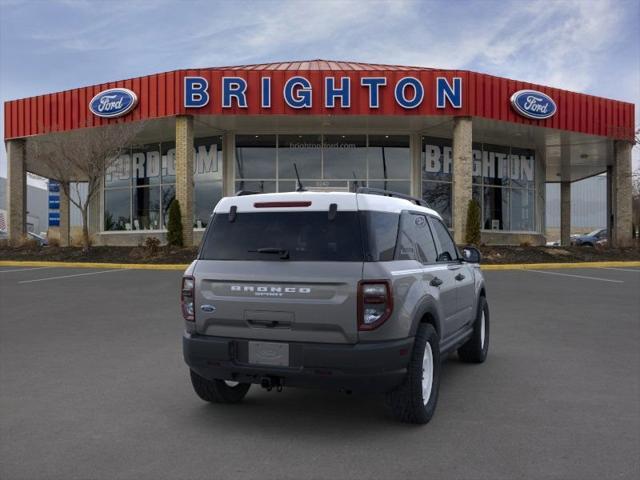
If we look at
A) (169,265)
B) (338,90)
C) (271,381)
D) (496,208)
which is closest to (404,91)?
(338,90)

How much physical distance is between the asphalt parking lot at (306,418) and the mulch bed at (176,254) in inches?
440

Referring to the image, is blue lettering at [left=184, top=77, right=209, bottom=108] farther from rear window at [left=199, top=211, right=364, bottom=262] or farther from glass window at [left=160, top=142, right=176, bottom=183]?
rear window at [left=199, top=211, right=364, bottom=262]

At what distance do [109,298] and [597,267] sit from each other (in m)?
15.8

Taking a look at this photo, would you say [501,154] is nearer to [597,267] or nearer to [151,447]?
[597,267]

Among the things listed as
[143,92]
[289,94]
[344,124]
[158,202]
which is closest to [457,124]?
[344,124]

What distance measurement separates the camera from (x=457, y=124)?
21.2 metres

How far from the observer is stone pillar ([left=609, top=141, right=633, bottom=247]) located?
25.0m

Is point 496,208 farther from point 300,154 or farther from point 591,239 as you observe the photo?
point 591,239

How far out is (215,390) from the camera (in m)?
4.81

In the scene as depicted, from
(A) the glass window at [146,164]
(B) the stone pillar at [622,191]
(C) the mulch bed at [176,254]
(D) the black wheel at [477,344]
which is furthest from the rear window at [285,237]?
(B) the stone pillar at [622,191]

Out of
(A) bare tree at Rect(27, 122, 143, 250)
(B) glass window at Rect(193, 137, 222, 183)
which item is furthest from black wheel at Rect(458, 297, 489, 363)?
(B) glass window at Rect(193, 137, 222, 183)

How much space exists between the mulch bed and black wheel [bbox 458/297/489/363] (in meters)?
12.7

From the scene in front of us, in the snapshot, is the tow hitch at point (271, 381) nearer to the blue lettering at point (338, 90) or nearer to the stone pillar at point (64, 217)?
the blue lettering at point (338, 90)

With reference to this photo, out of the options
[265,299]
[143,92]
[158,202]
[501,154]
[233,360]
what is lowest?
[233,360]
